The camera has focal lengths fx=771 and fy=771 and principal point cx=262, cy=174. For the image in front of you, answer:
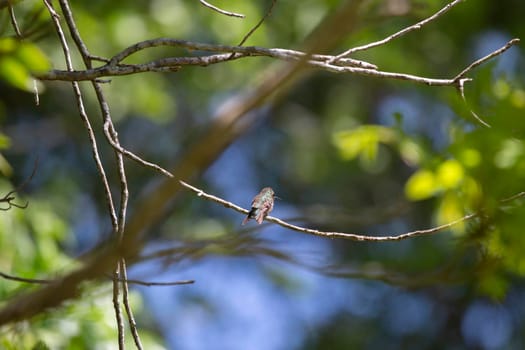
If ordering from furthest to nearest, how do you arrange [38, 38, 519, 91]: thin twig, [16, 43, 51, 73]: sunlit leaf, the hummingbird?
the hummingbird < [38, 38, 519, 91]: thin twig < [16, 43, 51, 73]: sunlit leaf

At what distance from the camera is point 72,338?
2.29m

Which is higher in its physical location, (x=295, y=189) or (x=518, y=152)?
(x=295, y=189)

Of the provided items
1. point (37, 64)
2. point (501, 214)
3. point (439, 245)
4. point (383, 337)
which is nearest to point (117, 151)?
point (37, 64)

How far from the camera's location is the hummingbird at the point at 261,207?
1425 millimetres

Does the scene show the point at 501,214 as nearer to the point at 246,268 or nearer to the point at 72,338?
the point at 72,338

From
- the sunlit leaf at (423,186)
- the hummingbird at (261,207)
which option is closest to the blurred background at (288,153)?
the sunlit leaf at (423,186)

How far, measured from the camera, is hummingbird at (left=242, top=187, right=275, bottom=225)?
143cm

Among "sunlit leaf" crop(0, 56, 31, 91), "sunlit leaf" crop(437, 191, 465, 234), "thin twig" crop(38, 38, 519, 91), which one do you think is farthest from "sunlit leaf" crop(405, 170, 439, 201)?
"sunlit leaf" crop(0, 56, 31, 91)

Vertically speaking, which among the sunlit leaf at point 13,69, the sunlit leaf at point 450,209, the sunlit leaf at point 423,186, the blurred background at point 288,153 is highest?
the blurred background at point 288,153

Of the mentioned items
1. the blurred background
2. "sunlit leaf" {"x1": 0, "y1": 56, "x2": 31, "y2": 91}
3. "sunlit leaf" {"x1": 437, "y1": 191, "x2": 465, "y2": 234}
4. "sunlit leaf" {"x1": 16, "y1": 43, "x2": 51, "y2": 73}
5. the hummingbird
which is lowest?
"sunlit leaf" {"x1": 16, "y1": 43, "x2": 51, "y2": 73}

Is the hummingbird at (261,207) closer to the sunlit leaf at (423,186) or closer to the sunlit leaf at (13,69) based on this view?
the sunlit leaf at (13,69)

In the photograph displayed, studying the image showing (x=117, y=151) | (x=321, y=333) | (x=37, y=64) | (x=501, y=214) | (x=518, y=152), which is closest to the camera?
(x=37, y=64)

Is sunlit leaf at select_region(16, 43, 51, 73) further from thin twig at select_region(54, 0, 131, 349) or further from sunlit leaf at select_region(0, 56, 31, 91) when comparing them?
thin twig at select_region(54, 0, 131, 349)

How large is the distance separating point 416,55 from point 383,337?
2.32m
